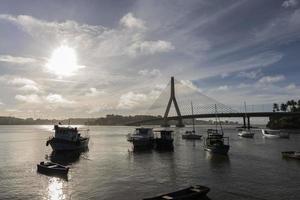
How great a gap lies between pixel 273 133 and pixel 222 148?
77.0 m

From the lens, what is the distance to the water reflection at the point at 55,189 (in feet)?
118

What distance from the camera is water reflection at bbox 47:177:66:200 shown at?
118ft

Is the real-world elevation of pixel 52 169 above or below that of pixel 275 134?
below

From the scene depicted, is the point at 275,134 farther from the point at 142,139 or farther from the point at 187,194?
the point at 187,194

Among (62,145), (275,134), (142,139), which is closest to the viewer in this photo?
(62,145)

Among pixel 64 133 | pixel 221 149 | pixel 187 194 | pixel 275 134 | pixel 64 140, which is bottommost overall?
pixel 187 194

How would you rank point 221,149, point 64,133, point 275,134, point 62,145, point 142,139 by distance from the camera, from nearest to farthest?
1. point 221,149
2. point 62,145
3. point 64,133
4. point 142,139
5. point 275,134

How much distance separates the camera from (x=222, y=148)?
70.6 meters

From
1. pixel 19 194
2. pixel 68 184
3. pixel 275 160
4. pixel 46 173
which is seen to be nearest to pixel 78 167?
pixel 46 173

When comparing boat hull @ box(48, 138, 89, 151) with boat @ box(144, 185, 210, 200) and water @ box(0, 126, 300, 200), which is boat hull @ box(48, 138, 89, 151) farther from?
boat @ box(144, 185, 210, 200)

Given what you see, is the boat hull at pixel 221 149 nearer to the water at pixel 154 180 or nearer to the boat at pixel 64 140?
the water at pixel 154 180

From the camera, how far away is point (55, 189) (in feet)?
129

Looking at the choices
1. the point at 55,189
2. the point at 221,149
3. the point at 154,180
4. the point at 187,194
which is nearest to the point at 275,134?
the point at 221,149

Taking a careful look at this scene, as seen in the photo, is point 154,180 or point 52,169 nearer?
point 154,180
